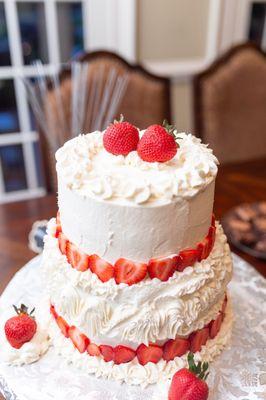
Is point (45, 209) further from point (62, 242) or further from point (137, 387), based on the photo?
point (137, 387)

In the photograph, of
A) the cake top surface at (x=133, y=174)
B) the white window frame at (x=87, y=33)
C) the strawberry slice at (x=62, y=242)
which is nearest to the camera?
the cake top surface at (x=133, y=174)

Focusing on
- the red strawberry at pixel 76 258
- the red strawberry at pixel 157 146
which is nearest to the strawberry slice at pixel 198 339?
the red strawberry at pixel 76 258

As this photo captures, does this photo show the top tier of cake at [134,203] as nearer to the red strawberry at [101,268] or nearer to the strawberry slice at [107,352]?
the red strawberry at [101,268]

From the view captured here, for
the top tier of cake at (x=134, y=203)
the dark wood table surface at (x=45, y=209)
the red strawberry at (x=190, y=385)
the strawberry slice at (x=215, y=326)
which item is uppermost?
the top tier of cake at (x=134, y=203)

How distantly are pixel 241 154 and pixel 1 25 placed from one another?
1435mm

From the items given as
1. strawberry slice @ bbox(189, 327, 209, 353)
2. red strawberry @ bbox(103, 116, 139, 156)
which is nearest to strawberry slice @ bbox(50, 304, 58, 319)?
strawberry slice @ bbox(189, 327, 209, 353)

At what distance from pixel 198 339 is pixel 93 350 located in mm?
248

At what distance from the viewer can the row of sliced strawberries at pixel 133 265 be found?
2.92 feet

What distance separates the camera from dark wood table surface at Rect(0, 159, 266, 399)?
1.39 meters

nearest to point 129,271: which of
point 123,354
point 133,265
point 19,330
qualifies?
point 133,265

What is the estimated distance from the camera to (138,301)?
0.91 meters

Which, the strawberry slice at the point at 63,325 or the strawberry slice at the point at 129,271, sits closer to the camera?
the strawberry slice at the point at 129,271

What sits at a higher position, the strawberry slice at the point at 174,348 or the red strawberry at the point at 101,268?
the red strawberry at the point at 101,268

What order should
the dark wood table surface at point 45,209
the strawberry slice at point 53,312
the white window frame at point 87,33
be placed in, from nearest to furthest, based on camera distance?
the strawberry slice at point 53,312 < the dark wood table surface at point 45,209 < the white window frame at point 87,33
